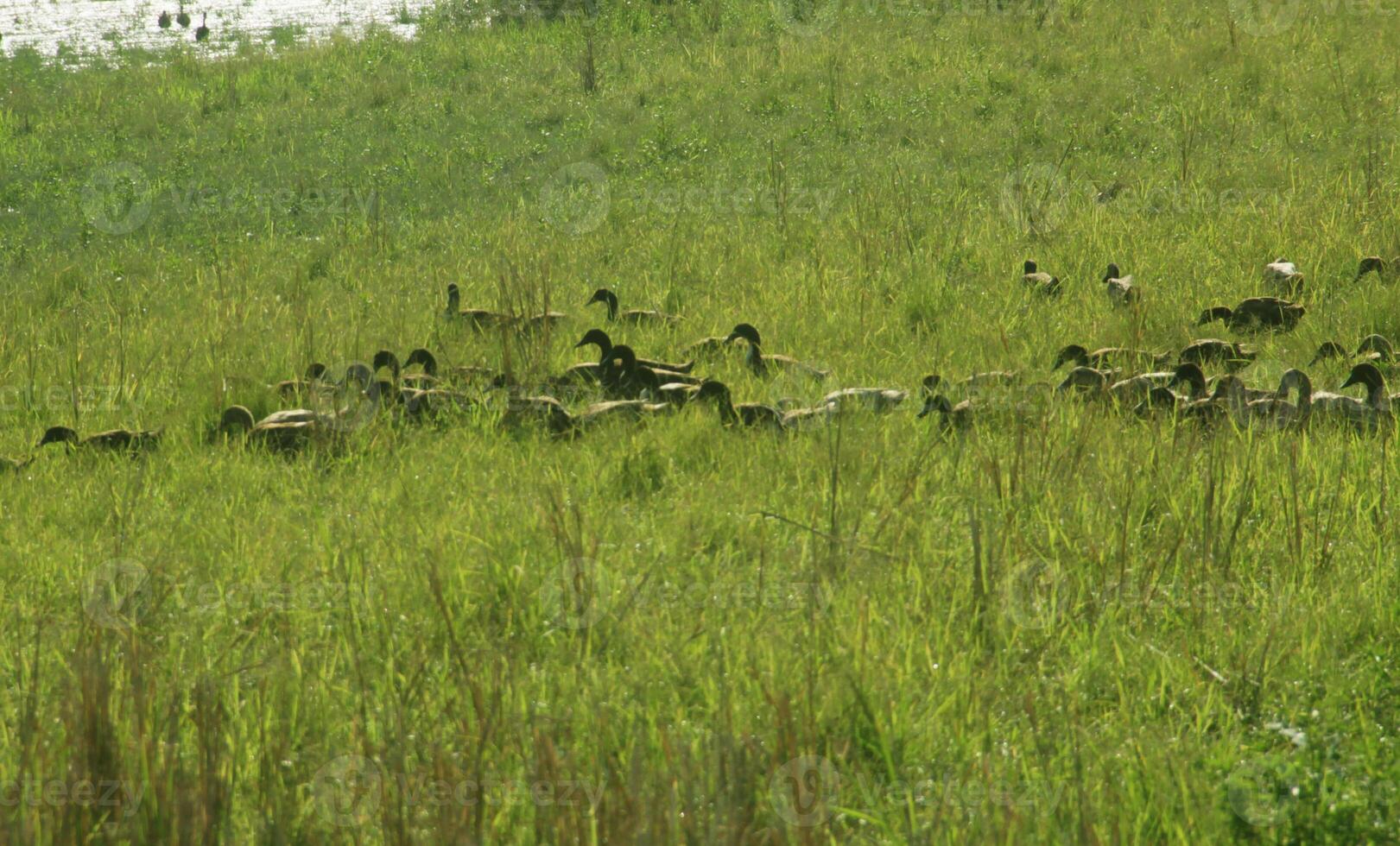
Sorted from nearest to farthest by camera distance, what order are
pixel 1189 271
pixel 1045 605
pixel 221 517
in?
1. pixel 1045 605
2. pixel 221 517
3. pixel 1189 271

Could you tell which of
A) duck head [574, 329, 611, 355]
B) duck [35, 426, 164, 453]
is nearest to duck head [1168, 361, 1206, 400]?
duck head [574, 329, 611, 355]

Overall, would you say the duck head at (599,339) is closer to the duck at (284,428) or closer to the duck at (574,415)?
the duck at (574,415)

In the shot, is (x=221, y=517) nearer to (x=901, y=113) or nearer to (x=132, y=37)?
(x=901, y=113)

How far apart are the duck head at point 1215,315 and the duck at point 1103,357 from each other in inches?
22.0

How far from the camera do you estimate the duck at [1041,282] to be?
5.81 meters

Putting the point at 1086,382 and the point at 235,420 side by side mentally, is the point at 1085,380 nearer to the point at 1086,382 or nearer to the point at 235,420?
the point at 1086,382

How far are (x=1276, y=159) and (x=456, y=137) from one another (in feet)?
20.9

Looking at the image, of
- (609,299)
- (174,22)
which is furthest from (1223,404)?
(174,22)

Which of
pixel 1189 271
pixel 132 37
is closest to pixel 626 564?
pixel 1189 271

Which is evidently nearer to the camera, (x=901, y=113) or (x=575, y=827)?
(x=575, y=827)

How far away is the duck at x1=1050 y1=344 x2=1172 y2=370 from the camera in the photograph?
4.60 m

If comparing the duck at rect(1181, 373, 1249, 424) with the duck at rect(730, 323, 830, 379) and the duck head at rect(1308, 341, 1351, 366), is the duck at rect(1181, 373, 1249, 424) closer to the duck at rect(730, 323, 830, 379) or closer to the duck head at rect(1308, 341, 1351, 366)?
the duck head at rect(1308, 341, 1351, 366)

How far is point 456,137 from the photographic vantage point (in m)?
10.5

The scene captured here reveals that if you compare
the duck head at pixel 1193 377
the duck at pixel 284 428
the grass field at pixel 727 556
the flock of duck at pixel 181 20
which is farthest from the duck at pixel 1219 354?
the flock of duck at pixel 181 20
